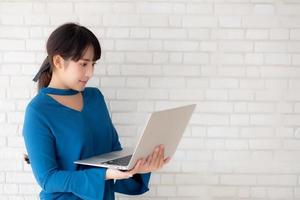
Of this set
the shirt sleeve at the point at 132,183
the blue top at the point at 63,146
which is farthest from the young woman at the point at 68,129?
the shirt sleeve at the point at 132,183

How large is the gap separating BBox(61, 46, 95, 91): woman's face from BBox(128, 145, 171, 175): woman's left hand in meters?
0.36

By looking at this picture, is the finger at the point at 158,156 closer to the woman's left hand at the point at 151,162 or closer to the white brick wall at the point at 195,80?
the woman's left hand at the point at 151,162

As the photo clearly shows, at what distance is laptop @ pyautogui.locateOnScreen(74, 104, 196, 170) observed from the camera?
138 centimetres

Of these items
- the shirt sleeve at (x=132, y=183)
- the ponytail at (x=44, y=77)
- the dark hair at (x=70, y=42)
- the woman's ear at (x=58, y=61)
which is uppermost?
the dark hair at (x=70, y=42)

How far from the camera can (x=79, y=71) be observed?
5.09 ft

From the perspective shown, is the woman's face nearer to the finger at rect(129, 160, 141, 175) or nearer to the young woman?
the young woman

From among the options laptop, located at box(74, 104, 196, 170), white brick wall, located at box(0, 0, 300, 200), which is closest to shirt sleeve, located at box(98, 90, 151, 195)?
laptop, located at box(74, 104, 196, 170)

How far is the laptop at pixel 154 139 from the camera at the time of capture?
138 cm

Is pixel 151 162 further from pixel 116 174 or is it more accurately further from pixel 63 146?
pixel 63 146

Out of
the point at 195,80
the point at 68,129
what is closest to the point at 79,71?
the point at 68,129

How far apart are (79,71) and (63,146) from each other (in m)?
0.27

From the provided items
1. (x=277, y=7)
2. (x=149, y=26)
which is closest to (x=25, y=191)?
(x=149, y=26)

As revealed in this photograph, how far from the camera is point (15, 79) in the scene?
2143 millimetres

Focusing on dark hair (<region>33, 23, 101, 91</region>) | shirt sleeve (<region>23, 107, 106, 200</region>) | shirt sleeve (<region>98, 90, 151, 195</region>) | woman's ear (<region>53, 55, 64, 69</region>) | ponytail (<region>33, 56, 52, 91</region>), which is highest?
dark hair (<region>33, 23, 101, 91</region>)
